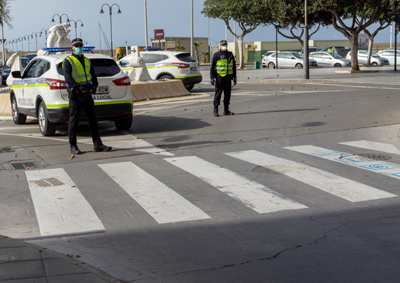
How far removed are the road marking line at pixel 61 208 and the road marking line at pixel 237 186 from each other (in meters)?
1.73

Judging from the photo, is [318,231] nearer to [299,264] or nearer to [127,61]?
[299,264]

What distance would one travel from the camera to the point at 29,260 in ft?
14.3

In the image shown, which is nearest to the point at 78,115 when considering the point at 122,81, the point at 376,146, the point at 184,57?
the point at 122,81

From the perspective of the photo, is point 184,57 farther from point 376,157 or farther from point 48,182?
point 48,182

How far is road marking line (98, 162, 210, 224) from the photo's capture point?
6.00 m

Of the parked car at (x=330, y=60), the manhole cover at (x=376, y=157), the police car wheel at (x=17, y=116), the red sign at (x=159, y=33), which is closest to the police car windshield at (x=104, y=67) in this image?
the police car wheel at (x=17, y=116)

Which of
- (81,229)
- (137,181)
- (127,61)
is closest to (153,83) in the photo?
(127,61)

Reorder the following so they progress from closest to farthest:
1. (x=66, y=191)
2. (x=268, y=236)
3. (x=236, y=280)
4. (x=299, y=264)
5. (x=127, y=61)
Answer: (x=236, y=280), (x=299, y=264), (x=268, y=236), (x=66, y=191), (x=127, y=61)

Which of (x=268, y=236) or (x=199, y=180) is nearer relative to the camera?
(x=268, y=236)

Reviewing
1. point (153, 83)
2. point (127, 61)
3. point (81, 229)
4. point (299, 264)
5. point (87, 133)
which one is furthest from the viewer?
point (127, 61)

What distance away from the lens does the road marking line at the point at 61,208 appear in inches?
223

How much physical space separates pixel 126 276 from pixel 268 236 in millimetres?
1512

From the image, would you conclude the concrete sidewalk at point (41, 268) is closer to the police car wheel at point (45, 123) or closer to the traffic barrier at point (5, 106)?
the police car wheel at point (45, 123)

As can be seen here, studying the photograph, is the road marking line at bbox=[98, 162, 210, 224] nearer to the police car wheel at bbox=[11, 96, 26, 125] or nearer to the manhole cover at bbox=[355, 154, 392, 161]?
the manhole cover at bbox=[355, 154, 392, 161]
